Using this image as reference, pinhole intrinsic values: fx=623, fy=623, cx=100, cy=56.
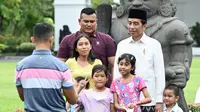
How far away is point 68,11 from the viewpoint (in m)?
36.0

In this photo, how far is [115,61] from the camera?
6.81 meters

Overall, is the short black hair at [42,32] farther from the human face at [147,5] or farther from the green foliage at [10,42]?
the green foliage at [10,42]

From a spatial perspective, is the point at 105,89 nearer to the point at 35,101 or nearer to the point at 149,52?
the point at 149,52

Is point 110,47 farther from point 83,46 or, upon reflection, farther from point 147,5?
point 147,5

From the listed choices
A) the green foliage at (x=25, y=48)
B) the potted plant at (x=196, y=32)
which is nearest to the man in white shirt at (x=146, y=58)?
the green foliage at (x=25, y=48)

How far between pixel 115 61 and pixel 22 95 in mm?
1487

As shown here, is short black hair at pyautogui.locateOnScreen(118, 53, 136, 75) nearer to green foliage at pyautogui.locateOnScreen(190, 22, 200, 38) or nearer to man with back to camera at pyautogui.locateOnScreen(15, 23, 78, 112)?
man with back to camera at pyautogui.locateOnScreen(15, 23, 78, 112)

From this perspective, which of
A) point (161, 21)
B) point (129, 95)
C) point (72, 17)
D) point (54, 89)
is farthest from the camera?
point (72, 17)

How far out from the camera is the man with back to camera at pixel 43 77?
→ 211 inches

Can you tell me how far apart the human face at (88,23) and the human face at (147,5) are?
78cm

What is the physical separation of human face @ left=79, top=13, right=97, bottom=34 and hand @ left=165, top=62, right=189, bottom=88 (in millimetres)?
1169

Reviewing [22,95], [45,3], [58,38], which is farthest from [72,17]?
[22,95]

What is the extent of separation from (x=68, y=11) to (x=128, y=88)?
97.6 feet

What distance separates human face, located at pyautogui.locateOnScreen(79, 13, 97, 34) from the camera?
7074 mm
